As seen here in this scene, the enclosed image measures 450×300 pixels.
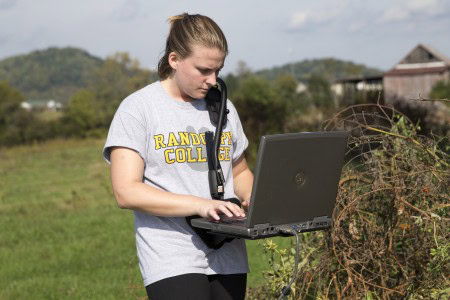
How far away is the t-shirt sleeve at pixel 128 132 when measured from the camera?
316 cm

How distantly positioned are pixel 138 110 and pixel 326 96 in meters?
86.1

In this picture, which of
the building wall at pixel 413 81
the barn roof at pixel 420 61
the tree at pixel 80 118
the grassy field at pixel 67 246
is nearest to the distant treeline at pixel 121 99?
the tree at pixel 80 118

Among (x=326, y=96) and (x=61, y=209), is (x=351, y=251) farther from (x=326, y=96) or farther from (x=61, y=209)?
(x=326, y=96)

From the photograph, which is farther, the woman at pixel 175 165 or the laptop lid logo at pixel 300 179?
the woman at pixel 175 165

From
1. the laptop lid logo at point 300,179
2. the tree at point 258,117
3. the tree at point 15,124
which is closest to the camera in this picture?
the laptop lid logo at point 300,179

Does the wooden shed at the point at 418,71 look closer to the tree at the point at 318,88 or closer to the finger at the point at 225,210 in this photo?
the tree at the point at 318,88

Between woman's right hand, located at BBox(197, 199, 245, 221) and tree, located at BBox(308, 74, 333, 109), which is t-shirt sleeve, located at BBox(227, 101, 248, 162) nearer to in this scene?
woman's right hand, located at BBox(197, 199, 245, 221)

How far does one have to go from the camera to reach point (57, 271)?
9.45 m

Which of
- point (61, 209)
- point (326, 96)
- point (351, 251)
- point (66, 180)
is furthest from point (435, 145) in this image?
point (326, 96)

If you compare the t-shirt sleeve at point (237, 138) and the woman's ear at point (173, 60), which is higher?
the woman's ear at point (173, 60)

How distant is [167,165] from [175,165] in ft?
0.11

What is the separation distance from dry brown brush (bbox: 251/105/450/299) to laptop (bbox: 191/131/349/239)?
1166 mm

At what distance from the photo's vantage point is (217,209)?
3006 mm

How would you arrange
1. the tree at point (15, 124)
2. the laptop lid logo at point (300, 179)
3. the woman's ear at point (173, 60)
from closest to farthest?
1. the laptop lid logo at point (300, 179)
2. the woman's ear at point (173, 60)
3. the tree at point (15, 124)
